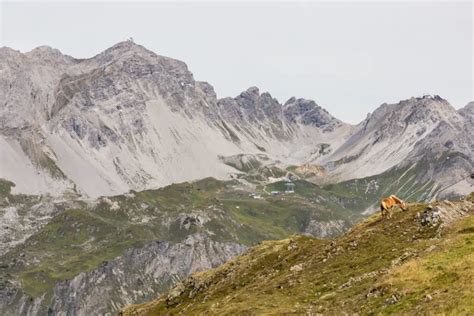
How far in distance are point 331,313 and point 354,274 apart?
30.0 ft

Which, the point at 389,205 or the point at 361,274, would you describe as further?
the point at 389,205

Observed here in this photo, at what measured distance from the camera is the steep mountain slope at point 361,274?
4138 centimetres

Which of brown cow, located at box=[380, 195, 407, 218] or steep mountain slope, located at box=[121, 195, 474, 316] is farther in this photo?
brown cow, located at box=[380, 195, 407, 218]

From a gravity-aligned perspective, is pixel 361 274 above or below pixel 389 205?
below

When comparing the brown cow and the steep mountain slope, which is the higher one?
the brown cow

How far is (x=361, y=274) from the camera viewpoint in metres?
50.9

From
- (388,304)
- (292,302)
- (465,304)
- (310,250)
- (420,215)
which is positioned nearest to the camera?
(465,304)

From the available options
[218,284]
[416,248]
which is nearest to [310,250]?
[218,284]

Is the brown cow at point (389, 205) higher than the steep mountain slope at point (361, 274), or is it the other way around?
the brown cow at point (389, 205)

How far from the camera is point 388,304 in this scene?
135 feet

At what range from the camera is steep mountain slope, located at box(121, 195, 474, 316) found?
1629 inches

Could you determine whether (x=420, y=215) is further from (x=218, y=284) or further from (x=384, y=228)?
(x=218, y=284)

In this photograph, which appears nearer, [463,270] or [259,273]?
[463,270]

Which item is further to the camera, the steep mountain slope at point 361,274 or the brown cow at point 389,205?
the brown cow at point 389,205
